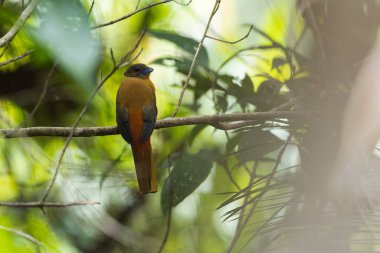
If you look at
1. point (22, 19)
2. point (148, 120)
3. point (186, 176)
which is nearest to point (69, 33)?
point (22, 19)

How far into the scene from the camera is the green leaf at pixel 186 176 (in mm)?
1111

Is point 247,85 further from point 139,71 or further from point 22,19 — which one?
point 22,19

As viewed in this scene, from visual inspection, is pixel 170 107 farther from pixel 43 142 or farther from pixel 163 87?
pixel 43 142

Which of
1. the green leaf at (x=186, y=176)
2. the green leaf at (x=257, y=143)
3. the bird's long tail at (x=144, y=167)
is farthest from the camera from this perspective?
the green leaf at (x=186, y=176)

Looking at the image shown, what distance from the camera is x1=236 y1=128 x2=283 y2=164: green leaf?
951 mm

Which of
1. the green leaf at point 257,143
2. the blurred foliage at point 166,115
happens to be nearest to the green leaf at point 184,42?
the blurred foliage at point 166,115

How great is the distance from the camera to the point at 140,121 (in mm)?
935

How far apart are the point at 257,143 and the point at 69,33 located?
0.35 metres

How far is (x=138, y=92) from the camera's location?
3.42 ft

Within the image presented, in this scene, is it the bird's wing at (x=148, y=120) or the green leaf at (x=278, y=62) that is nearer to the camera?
the bird's wing at (x=148, y=120)

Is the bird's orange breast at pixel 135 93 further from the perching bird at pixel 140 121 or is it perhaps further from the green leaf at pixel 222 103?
the green leaf at pixel 222 103

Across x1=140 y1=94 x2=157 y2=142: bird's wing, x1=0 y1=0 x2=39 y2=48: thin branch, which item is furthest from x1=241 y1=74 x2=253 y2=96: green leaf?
x1=0 y1=0 x2=39 y2=48: thin branch

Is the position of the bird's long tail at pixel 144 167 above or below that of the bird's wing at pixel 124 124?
below

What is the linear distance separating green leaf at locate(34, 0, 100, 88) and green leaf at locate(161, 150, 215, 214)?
0.79ft
